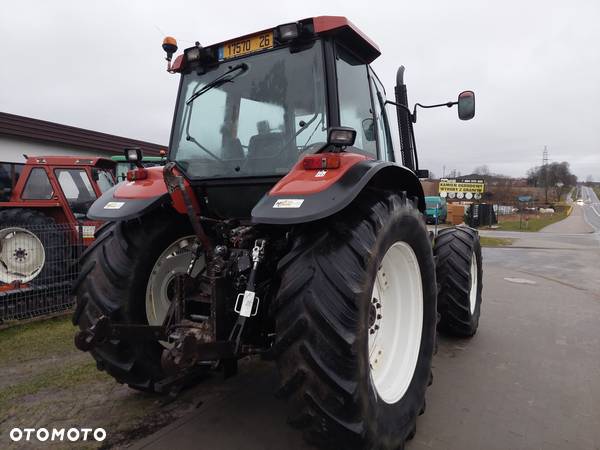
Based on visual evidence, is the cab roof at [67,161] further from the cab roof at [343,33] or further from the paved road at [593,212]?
the paved road at [593,212]

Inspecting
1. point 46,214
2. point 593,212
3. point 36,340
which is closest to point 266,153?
point 36,340

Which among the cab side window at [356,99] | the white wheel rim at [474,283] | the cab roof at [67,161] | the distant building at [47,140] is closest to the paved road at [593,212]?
the white wheel rim at [474,283]

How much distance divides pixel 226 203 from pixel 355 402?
1.45 metres

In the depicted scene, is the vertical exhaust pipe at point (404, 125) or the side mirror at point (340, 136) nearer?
the side mirror at point (340, 136)

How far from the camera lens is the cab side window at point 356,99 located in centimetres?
255

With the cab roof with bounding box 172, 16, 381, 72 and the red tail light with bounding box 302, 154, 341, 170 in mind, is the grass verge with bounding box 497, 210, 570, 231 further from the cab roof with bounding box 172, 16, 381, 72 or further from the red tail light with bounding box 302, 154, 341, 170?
the red tail light with bounding box 302, 154, 341, 170

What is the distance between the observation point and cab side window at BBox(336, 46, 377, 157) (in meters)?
2.55

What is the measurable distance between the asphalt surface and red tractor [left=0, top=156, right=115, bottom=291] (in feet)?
11.3

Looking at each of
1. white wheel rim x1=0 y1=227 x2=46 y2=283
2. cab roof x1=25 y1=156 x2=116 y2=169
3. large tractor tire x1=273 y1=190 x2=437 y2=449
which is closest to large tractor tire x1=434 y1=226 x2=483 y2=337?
large tractor tire x1=273 y1=190 x2=437 y2=449

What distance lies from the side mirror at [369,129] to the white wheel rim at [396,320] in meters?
0.85

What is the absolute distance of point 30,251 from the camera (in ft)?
17.5

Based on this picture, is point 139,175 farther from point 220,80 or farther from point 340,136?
point 340,136

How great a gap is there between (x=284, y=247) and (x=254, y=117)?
900mm

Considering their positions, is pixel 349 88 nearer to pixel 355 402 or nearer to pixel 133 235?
pixel 133 235
